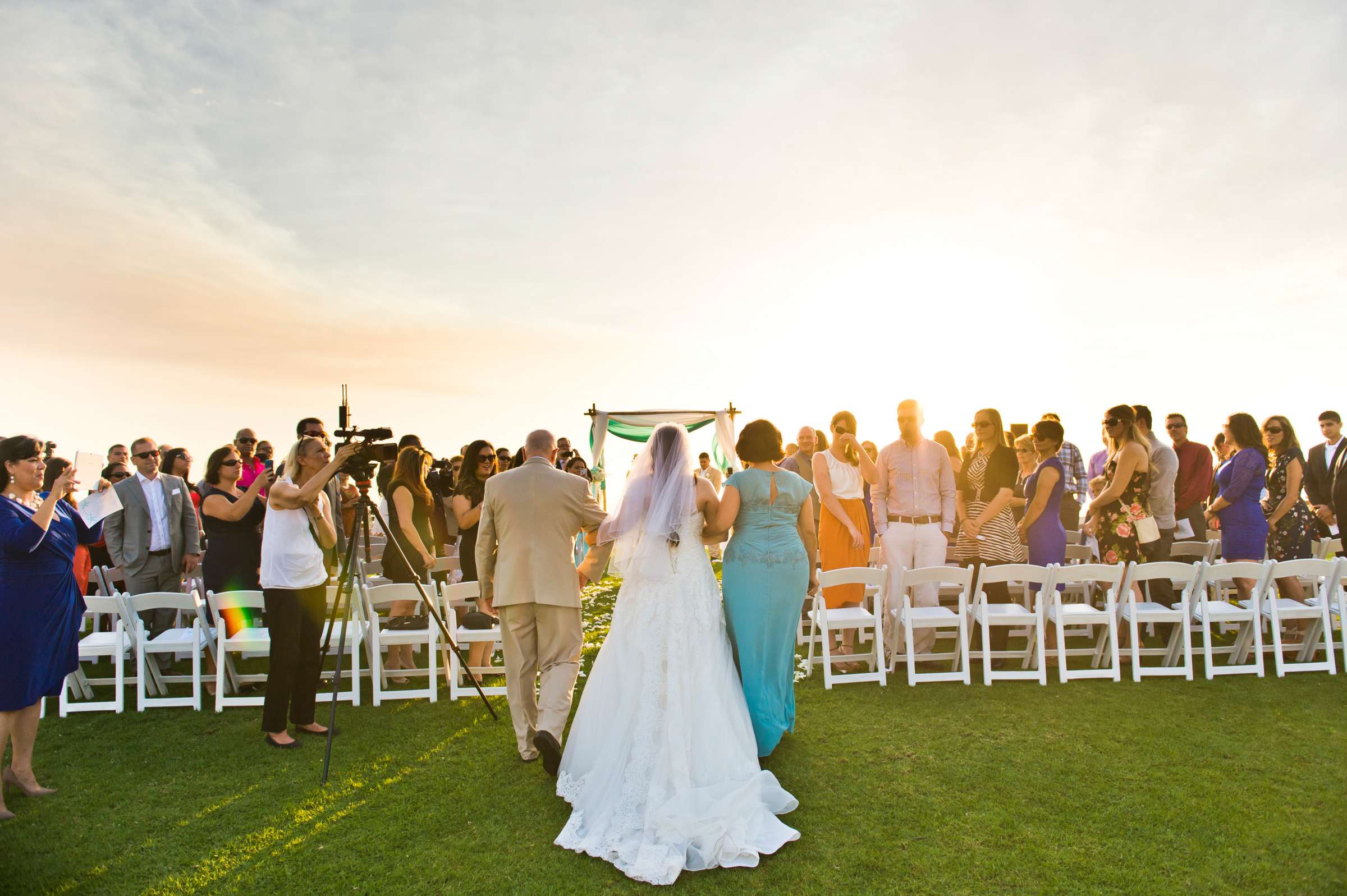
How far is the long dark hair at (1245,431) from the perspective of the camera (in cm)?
734

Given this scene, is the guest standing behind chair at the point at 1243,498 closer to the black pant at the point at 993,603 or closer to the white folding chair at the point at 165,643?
the black pant at the point at 993,603

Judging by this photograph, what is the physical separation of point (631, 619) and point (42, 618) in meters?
3.10

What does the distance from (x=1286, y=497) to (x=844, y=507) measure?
166 inches

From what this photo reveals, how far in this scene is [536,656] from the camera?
4.82 metres

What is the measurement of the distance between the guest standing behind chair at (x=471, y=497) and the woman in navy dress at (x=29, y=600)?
281 cm

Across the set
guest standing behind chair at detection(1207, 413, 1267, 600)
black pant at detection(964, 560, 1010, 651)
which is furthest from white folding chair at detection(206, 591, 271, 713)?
guest standing behind chair at detection(1207, 413, 1267, 600)

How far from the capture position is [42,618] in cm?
423

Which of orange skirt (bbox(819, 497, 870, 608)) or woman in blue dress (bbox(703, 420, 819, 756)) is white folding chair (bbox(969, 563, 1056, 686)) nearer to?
orange skirt (bbox(819, 497, 870, 608))

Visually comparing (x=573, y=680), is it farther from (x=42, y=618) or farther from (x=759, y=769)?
(x=42, y=618)

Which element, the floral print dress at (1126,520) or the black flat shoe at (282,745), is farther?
the floral print dress at (1126,520)

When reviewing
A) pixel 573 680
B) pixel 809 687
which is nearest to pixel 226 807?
pixel 573 680

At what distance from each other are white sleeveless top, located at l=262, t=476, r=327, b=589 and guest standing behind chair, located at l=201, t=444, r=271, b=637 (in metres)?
1.12

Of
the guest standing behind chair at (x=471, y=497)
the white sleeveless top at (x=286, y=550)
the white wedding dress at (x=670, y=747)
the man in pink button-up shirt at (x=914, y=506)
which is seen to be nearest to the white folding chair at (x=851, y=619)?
the man in pink button-up shirt at (x=914, y=506)

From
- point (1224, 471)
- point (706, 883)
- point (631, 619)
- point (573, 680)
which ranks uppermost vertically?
point (1224, 471)
